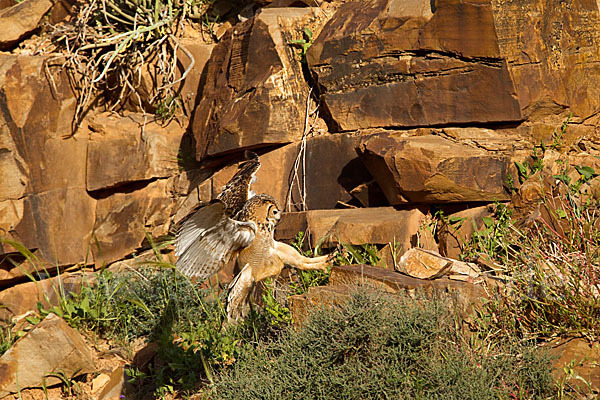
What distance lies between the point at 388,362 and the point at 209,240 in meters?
1.32

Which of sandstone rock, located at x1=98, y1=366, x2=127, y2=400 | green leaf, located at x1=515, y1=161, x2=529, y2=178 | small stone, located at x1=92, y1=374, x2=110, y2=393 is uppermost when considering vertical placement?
green leaf, located at x1=515, y1=161, x2=529, y2=178

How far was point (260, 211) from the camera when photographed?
4.30 m

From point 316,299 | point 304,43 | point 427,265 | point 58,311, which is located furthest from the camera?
point 304,43

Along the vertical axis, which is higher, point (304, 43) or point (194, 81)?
point (304, 43)

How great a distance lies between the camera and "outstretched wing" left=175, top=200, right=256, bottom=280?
4.09 meters

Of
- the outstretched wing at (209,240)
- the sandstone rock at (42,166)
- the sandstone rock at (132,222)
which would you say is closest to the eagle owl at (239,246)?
the outstretched wing at (209,240)

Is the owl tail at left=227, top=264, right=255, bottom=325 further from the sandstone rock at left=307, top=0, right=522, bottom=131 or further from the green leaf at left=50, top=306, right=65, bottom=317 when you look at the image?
the sandstone rock at left=307, top=0, right=522, bottom=131

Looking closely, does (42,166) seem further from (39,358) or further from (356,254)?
(356,254)

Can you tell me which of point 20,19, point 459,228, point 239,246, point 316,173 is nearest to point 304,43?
point 316,173

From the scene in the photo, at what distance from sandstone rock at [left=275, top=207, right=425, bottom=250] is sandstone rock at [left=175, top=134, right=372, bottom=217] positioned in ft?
1.10

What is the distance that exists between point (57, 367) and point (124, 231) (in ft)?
7.03

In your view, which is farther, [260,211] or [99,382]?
[99,382]

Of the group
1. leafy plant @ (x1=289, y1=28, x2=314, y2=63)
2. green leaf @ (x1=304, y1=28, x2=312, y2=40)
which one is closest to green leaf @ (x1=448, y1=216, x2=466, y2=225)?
leafy plant @ (x1=289, y1=28, x2=314, y2=63)

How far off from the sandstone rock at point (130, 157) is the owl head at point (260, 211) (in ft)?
10.4
